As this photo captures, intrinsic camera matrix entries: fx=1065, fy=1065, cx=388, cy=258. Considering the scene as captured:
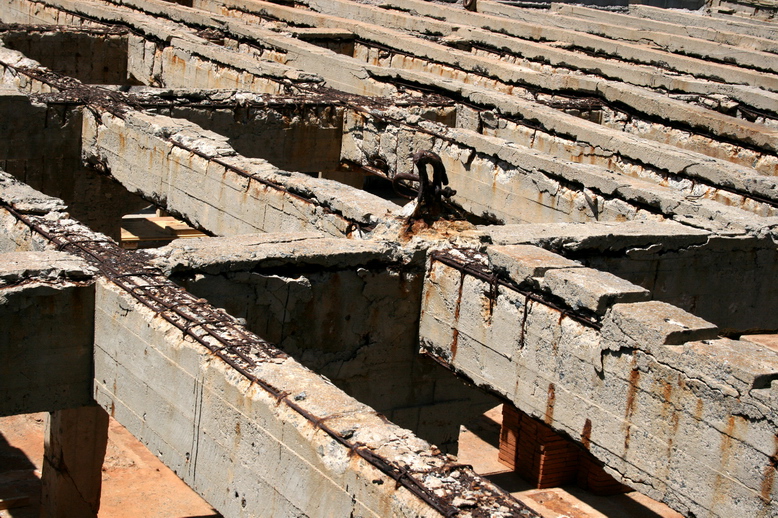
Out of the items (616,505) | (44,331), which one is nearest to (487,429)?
(616,505)

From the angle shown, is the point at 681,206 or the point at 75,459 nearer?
the point at 75,459

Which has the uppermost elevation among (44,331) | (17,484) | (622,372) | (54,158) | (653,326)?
(653,326)

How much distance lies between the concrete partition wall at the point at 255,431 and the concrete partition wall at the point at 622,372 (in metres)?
1.71

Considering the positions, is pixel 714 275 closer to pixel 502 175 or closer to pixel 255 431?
pixel 502 175

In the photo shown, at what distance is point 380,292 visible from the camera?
735cm

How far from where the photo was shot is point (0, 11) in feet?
65.2

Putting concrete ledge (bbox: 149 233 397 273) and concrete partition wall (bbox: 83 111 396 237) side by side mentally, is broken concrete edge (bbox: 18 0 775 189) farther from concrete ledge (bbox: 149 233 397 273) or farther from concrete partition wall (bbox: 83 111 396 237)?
concrete ledge (bbox: 149 233 397 273)

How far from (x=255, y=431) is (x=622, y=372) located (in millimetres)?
2180

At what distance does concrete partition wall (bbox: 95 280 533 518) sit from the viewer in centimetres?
455

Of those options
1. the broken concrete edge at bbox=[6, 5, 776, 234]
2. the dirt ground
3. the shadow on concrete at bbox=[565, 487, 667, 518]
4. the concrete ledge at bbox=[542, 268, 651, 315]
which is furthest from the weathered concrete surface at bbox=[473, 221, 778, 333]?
the dirt ground

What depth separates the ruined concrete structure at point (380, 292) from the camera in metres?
5.36

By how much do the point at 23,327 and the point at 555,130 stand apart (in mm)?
7208

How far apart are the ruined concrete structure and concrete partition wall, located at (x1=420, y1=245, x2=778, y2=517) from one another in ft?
0.05

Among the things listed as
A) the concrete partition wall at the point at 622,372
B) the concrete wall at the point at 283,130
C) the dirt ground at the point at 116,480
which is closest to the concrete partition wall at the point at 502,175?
the concrete wall at the point at 283,130
